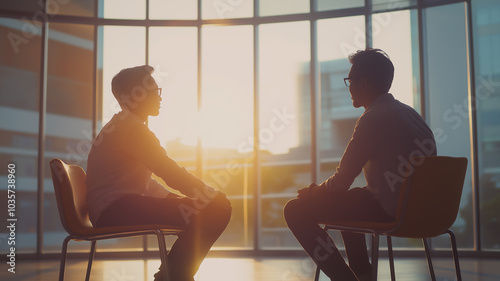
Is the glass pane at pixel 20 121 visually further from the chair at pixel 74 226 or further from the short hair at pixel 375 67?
the short hair at pixel 375 67

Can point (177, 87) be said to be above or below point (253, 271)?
above

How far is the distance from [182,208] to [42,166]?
462cm

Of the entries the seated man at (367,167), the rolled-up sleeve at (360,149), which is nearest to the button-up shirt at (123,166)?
the seated man at (367,167)

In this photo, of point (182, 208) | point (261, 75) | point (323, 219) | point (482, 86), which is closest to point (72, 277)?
point (182, 208)

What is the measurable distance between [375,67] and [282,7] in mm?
4626

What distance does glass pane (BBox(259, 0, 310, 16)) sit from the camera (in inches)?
262

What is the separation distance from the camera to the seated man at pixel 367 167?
6.96ft

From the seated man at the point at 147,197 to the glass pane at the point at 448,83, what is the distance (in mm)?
4546

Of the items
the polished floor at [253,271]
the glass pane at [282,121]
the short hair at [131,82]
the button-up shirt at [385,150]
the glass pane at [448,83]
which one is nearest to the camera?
the button-up shirt at [385,150]

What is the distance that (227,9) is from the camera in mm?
6766

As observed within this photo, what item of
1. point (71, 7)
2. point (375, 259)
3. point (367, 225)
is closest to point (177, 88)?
point (71, 7)

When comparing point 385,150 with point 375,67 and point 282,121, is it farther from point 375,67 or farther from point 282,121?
point 282,121

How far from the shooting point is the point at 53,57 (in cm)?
656

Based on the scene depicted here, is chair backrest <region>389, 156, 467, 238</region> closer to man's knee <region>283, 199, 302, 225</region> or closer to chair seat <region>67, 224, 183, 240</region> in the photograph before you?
man's knee <region>283, 199, 302, 225</region>
